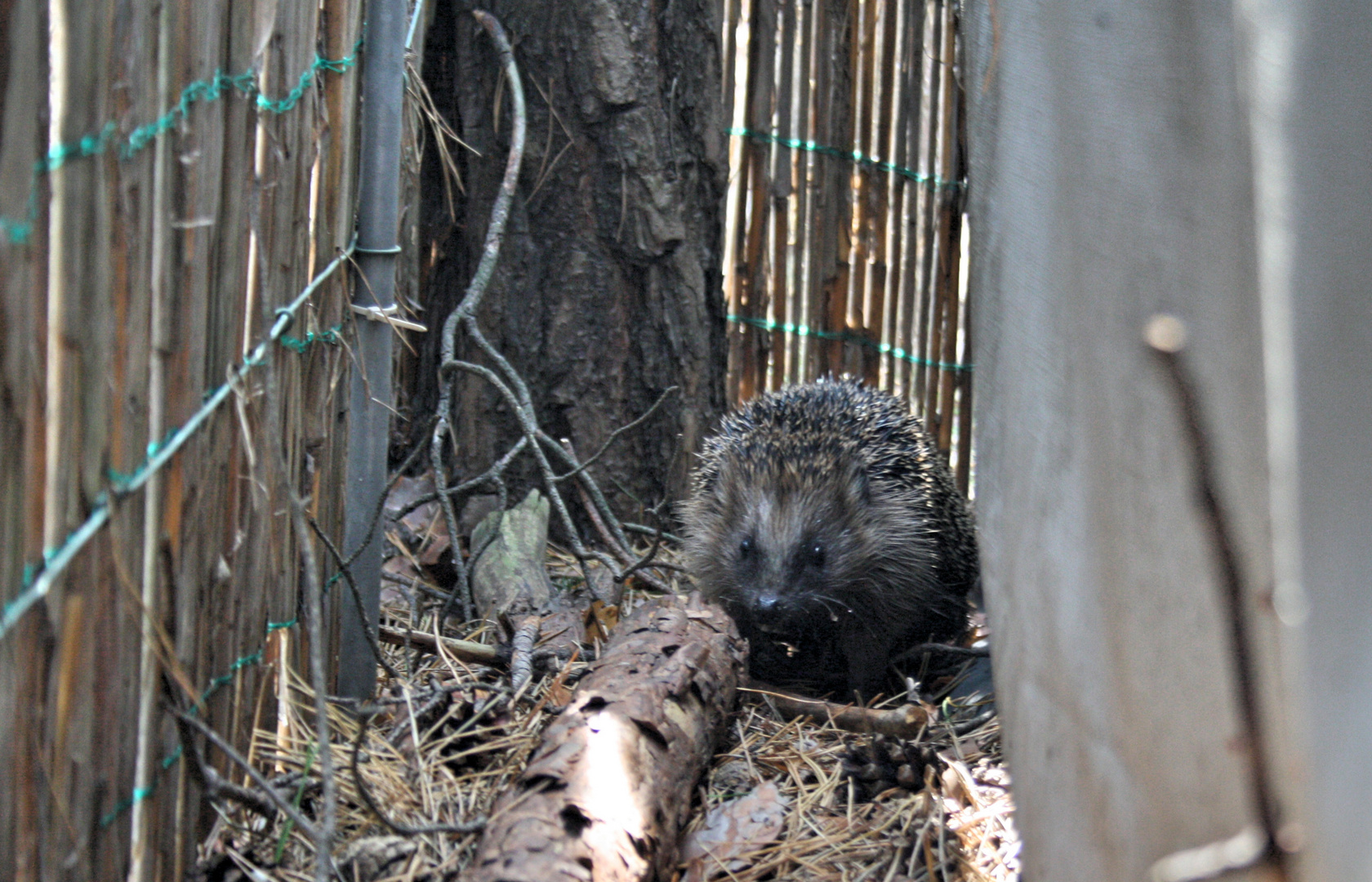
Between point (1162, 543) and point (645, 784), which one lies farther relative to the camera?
point (645, 784)

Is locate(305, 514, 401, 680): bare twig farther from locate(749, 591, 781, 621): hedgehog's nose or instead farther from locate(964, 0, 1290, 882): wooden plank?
locate(964, 0, 1290, 882): wooden plank

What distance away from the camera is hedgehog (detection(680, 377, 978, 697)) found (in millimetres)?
5105

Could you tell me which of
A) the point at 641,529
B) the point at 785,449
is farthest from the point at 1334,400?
the point at 641,529

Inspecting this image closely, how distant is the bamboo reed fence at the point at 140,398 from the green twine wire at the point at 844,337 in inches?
156

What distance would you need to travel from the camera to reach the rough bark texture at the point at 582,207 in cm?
559

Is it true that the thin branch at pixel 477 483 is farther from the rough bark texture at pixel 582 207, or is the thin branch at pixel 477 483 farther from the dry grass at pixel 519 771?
the dry grass at pixel 519 771

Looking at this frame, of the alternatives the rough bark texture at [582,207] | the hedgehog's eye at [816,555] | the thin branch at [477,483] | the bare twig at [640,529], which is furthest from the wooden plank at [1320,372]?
the rough bark texture at [582,207]

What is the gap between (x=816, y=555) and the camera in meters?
5.17

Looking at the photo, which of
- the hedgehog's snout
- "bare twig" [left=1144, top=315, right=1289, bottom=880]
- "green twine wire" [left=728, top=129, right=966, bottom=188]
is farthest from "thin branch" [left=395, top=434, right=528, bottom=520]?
"bare twig" [left=1144, top=315, right=1289, bottom=880]

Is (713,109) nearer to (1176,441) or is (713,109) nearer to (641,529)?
(641,529)

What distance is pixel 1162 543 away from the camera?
1.78m

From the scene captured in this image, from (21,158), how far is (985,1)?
155cm

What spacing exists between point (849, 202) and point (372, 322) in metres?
4.10

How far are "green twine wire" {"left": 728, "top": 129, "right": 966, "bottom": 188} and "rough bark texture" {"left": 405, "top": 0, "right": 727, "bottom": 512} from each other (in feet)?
3.18
